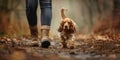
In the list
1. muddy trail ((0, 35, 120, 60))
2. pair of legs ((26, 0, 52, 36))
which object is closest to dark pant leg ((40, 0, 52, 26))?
pair of legs ((26, 0, 52, 36))

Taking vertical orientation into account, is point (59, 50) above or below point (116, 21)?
below

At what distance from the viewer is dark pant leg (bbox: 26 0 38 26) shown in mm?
2340

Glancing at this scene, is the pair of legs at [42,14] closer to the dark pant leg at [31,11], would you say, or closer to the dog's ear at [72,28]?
the dark pant leg at [31,11]

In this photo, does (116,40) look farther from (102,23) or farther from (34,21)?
(34,21)

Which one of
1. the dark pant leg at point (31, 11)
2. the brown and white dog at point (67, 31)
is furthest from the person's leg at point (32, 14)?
the brown and white dog at point (67, 31)

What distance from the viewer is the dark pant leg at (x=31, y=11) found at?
234 centimetres

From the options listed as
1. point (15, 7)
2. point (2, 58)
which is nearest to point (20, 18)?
point (15, 7)

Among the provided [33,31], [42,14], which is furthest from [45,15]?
[33,31]

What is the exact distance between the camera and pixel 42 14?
2.34 meters

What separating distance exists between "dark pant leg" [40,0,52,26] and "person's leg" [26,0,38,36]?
0.04m

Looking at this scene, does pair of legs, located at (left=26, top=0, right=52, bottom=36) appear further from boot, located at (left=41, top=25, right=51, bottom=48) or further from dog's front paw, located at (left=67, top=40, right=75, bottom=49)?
dog's front paw, located at (left=67, top=40, right=75, bottom=49)

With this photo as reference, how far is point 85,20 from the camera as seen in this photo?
7.84 ft

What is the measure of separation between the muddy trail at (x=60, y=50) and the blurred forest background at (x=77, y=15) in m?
0.06

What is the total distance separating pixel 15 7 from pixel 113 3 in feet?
2.03
